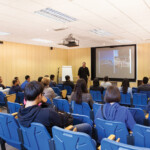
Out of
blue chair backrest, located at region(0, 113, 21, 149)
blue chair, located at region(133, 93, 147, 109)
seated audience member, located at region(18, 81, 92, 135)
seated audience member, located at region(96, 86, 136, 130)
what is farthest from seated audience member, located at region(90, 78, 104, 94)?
blue chair backrest, located at region(0, 113, 21, 149)

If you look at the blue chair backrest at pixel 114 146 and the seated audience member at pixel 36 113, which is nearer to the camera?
the blue chair backrest at pixel 114 146

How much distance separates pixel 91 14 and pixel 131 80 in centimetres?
729

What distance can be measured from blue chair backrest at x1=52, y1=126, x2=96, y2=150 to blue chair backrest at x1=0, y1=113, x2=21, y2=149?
78 cm

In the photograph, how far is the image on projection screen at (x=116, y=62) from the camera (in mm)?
10438

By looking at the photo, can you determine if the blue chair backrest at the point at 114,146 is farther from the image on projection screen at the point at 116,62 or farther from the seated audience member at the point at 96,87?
the image on projection screen at the point at 116,62

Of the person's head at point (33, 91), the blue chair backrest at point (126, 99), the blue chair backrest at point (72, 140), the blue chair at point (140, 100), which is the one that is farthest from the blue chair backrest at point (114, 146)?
the blue chair backrest at point (126, 99)

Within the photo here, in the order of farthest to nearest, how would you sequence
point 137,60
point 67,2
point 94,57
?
1. point 94,57
2. point 137,60
3. point 67,2

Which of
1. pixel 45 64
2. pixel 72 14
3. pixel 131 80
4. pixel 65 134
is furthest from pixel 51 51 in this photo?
pixel 65 134

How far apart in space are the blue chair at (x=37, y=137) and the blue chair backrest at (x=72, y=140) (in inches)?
6.2

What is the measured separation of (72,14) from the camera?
4.09 metres

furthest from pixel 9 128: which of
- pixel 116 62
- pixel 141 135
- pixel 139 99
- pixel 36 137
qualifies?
pixel 116 62

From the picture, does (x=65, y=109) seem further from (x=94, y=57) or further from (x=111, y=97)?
(x=94, y=57)

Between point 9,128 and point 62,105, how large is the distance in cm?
165

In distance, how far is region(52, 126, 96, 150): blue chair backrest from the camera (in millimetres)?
1561
